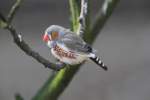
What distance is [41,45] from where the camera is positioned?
2480 millimetres

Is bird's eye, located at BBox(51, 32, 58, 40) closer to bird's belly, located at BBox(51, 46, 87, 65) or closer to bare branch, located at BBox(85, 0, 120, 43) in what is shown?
bird's belly, located at BBox(51, 46, 87, 65)

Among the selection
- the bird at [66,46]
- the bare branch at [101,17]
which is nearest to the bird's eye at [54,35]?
the bird at [66,46]

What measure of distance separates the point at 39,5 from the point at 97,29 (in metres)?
1.47

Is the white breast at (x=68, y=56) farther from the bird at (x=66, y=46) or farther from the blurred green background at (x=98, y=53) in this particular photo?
the blurred green background at (x=98, y=53)

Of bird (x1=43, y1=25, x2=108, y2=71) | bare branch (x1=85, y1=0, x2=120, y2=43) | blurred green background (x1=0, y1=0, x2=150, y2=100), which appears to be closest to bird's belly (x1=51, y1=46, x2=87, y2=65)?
bird (x1=43, y1=25, x2=108, y2=71)

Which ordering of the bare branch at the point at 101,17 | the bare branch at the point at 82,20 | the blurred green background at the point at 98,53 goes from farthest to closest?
1. the blurred green background at the point at 98,53
2. the bare branch at the point at 101,17
3. the bare branch at the point at 82,20

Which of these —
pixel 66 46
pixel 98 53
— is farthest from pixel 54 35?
pixel 98 53

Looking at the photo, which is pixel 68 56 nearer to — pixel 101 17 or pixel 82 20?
pixel 82 20

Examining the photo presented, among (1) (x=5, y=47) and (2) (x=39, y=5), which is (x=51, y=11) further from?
(1) (x=5, y=47)

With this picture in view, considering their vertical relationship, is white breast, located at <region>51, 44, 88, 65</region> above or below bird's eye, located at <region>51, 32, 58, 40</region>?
below

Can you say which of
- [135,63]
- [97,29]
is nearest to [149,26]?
[135,63]

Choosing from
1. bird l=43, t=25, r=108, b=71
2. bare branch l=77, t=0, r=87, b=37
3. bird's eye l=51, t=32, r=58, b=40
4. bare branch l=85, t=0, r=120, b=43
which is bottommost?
bare branch l=85, t=0, r=120, b=43

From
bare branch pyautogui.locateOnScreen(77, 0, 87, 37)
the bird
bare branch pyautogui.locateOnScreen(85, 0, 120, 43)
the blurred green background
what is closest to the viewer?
the bird

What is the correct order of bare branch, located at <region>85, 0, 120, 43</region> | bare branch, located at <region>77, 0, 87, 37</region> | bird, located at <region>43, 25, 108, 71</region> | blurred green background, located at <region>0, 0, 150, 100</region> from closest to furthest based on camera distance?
bird, located at <region>43, 25, 108, 71</region> → bare branch, located at <region>77, 0, 87, 37</region> → bare branch, located at <region>85, 0, 120, 43</region> → blurred green background, located at <region>0, 0, 150, 100</region>
